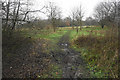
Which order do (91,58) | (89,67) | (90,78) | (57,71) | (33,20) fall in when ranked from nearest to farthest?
1. (90,78)
2. (57,71)
3. (89,67)
4. (91,58)
5. (33,20)

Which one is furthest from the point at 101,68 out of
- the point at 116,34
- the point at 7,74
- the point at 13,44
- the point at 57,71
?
the point at 13,44

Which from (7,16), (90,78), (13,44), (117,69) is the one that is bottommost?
(90,78)

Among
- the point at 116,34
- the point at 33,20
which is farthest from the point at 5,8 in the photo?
the point at 116,34

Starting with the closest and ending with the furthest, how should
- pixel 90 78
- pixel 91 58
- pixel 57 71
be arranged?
pixel 90 78, pixel 57 71, pixel 91 58

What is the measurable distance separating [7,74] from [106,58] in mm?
5778

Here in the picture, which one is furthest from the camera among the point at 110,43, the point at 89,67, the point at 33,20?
the point at 33,20

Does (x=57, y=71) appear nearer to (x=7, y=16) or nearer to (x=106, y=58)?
(x=106, y=58)

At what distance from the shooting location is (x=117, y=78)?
3.99m

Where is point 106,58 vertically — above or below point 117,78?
above

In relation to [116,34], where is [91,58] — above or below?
below

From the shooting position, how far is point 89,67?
5379mm

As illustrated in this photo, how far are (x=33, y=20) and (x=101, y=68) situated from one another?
9653mm

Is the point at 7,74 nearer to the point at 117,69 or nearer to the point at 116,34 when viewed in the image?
the point at 117,69

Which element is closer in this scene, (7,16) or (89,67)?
(89,67)
